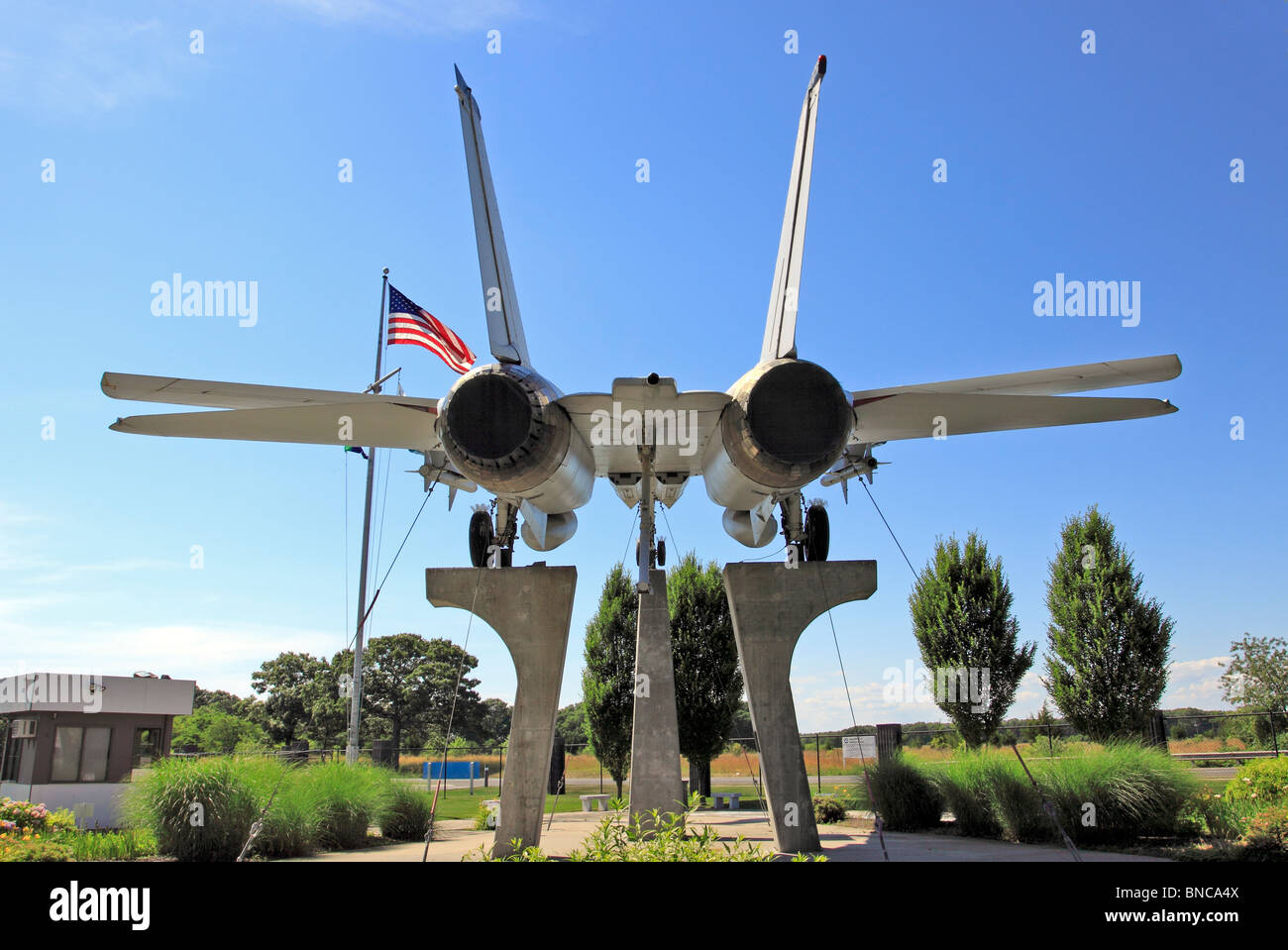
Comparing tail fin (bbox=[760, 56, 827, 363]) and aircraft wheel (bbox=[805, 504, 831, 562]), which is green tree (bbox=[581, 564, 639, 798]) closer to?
aircraft wheel (bbox=[805, 504, 831, 562])

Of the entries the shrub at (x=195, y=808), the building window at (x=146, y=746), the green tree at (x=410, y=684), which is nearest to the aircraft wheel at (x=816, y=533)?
the shrub at (x=195, y=808)

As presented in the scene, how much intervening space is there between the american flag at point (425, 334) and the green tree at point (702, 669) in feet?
28.9

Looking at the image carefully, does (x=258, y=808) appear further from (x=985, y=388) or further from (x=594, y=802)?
(x=985, y=388)

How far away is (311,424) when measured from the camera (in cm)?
919

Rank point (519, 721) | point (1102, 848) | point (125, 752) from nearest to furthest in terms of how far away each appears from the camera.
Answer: point (519, 721) → point (1102, 848) → point (125, 752)

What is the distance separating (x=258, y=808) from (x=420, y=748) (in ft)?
122

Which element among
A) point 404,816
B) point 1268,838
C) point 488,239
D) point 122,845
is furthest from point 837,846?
point 122,845

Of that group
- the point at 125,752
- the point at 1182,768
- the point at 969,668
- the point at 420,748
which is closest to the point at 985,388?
the point at 1182,768

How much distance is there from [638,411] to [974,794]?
9.58 m

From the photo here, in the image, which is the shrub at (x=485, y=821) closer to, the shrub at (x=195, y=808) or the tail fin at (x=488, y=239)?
the shrub at (x=195, y=808)

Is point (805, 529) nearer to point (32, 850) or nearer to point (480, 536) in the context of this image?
point (480, 536)

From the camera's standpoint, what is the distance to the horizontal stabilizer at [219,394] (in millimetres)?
8688

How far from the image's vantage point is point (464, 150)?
9.55m
